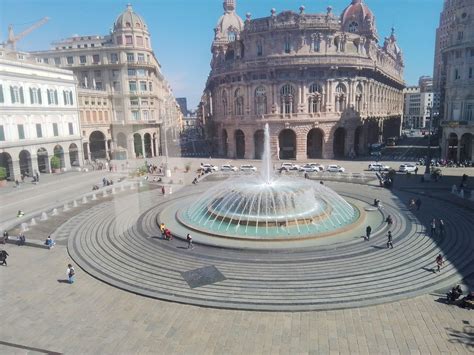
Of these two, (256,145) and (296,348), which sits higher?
(256,145)

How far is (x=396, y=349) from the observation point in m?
13.0

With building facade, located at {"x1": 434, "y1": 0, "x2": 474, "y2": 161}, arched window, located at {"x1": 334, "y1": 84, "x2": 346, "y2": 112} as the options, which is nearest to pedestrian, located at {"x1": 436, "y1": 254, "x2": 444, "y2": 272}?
building facade, located at {"x1": 434, "y1": 0, "x2": 474, "y2": 161}

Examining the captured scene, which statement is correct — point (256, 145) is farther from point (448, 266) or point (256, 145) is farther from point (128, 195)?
point (448, 266)

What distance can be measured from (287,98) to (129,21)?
105 feet

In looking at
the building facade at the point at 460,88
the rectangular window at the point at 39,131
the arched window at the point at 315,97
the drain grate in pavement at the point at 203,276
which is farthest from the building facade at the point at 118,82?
the drain grate in pavement at the point at 203,276

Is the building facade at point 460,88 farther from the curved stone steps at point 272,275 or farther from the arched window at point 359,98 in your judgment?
the curved stone steps at point 272,275

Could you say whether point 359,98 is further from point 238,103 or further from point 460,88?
point 238,103

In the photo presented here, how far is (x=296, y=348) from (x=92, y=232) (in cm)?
1823

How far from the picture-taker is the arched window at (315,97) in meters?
60.0

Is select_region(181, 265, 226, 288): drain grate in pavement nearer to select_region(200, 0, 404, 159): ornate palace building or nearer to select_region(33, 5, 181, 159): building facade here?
select_region(200, 0, 404, 159): ornate palace building

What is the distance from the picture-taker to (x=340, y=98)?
202ft

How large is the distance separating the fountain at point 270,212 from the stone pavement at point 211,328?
786cm

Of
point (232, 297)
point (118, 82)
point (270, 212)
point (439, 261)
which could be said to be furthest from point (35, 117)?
point (439, 261)

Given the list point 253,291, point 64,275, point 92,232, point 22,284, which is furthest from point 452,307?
point 92,232
